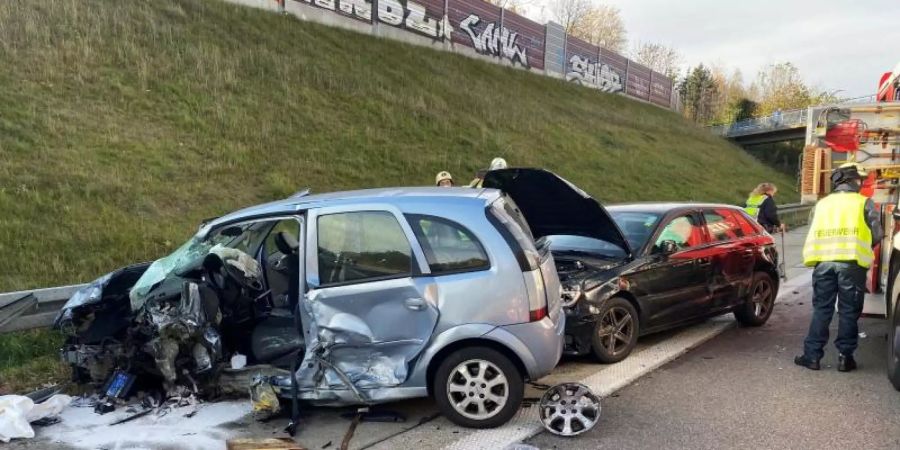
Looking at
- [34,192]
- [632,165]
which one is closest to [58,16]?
[34,192]

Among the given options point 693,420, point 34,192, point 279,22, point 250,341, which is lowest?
point 693,420

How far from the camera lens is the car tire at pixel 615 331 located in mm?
5168

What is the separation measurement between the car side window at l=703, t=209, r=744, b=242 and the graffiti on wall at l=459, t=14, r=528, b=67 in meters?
24.1

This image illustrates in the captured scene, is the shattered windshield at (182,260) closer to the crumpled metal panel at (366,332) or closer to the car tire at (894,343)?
the crumpled metal panel at (366,332)

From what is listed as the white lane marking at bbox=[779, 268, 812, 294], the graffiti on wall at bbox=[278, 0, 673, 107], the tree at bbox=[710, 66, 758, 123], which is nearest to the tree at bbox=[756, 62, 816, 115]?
the tree at bbox=[710, 66, 758, 123]

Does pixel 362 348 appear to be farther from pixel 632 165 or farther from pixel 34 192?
pixel 632 165

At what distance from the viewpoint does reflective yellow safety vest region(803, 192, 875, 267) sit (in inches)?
195

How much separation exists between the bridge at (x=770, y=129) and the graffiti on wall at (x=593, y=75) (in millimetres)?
16975

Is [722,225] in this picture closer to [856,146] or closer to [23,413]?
[856,146]

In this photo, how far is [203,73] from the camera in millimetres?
14141

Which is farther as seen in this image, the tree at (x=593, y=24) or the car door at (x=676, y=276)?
the tree at (x=593, y=24)

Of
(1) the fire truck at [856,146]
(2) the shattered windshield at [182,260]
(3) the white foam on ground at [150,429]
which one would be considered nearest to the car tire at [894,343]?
(1) the fire truck at [856,146]

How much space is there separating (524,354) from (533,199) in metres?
1.91

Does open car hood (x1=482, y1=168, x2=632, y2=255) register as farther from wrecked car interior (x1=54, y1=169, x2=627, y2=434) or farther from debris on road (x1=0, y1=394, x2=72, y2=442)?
debris on road (x1=0, y1=394, x2=72, y2=442)
